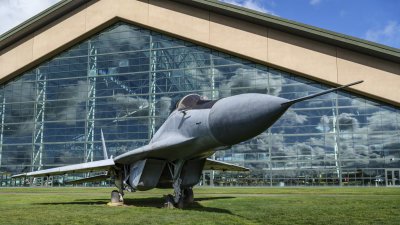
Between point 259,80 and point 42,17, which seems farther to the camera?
point 42,17

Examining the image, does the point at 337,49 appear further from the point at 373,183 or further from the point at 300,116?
the point at 373,183

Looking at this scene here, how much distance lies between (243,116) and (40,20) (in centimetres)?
4478

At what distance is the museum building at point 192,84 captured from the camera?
38.4 meters

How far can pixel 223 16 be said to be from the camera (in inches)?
1640

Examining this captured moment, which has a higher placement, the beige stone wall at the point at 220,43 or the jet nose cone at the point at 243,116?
the beige stone wall at the point at 220,43

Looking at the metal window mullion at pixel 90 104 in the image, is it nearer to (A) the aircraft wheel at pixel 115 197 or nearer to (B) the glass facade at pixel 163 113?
(B) the glass facade at pixel 163 113

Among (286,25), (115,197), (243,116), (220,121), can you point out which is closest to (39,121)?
(286,25)

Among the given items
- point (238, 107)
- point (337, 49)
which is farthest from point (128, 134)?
point (238, 107)

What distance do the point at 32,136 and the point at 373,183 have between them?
42.2 m

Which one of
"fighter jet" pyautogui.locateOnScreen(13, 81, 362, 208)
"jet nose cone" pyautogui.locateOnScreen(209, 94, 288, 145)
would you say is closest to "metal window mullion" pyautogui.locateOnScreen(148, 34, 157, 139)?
"fighter jet" pyautogui.locateOnScreen(13, 81, 362, 208)

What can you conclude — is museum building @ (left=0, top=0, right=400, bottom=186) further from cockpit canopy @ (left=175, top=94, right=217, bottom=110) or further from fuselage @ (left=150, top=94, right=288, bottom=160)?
fuselage @ (left=150, top=94, right=288, bottom=160)

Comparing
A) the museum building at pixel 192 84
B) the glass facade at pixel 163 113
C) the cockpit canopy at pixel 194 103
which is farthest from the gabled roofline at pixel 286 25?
the cockpit canopy at pixel 194 103

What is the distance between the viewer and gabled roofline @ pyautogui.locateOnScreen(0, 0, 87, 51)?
4512cm

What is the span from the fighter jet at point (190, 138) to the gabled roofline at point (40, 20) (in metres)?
34.2
